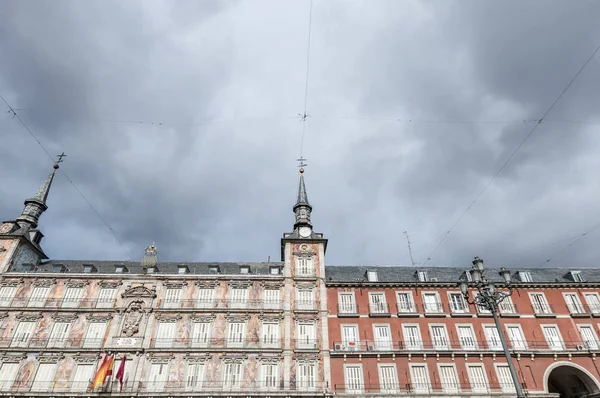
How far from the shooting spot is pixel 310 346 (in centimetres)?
3325

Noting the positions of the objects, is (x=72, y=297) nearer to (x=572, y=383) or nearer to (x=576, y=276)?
(x=572, y=383)

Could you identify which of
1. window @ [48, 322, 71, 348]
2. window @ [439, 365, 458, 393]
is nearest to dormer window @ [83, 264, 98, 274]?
window @ [48, 322, 71, 348]

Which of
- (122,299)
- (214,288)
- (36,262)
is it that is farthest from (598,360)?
(36,262)

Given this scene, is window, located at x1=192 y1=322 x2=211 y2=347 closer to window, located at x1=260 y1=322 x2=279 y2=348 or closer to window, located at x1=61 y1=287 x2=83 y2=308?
window, located at x1=260 y1=322 x2=279 y2=348

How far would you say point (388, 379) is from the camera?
3158 cm

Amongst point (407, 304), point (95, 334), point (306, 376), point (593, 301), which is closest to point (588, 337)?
point (593, 301)

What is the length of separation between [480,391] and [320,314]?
14501 millimetres

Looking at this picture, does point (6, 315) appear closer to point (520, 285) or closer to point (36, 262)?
point (36, 262)

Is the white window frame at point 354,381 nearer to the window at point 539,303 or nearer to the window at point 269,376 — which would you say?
the window at point 269,376

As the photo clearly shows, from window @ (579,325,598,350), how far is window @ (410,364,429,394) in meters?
15.0

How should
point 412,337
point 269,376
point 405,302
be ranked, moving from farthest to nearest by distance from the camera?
point 405,302 → point 412,337 → point 269,376

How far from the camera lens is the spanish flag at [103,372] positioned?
30.5 metres

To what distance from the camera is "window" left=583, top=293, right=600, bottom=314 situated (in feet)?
116

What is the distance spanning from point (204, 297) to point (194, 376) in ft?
23.0
